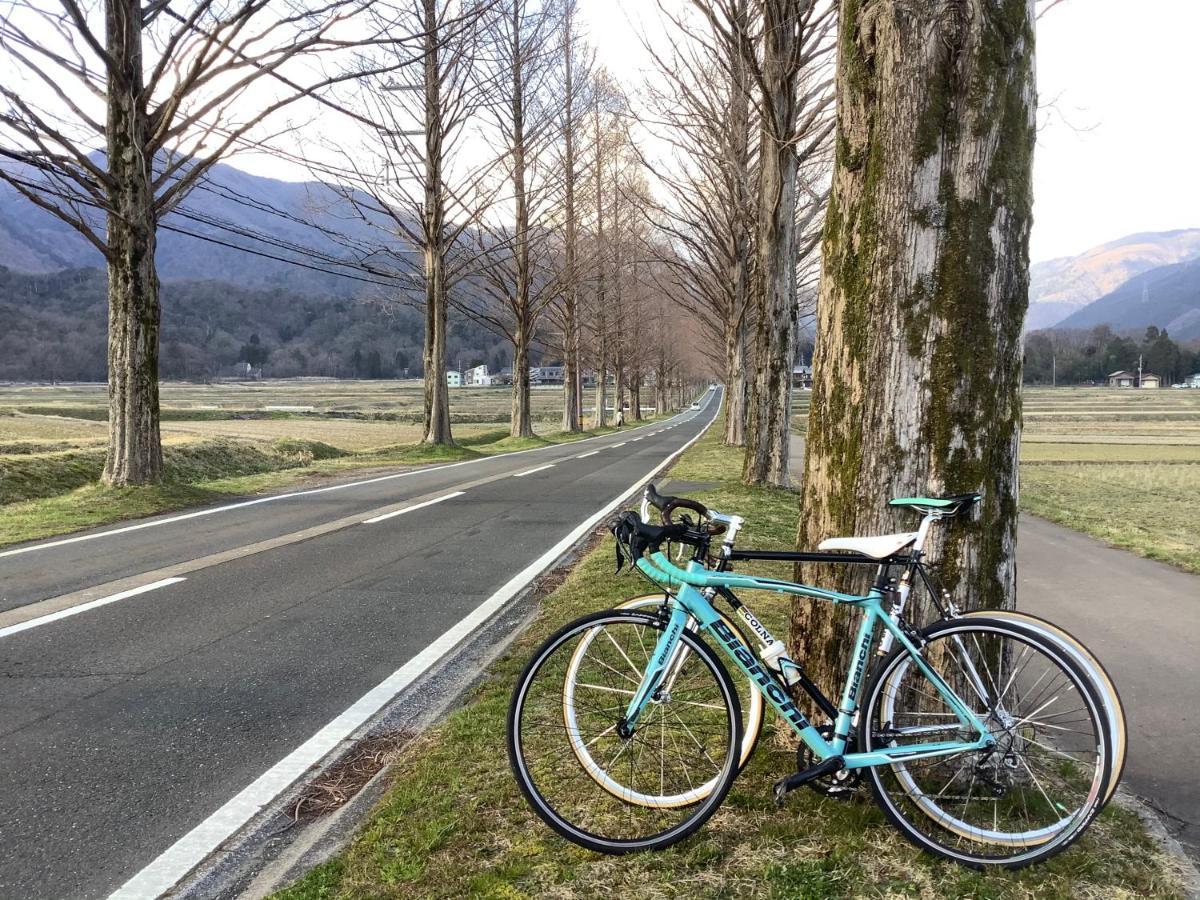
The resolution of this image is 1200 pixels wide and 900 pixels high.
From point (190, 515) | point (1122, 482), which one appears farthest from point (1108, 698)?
point (1122, 482)

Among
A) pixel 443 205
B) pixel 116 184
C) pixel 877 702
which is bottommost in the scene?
pixel 877 702

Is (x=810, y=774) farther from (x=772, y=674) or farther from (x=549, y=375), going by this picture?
(x=549, y=375)

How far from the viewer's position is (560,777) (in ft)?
9.80

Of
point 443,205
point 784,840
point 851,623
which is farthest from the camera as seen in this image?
point 443,205

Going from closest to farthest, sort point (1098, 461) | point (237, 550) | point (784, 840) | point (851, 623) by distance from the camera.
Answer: point (784, 840) < point (851, 623) < point (237, 550) < point (1098, 461)

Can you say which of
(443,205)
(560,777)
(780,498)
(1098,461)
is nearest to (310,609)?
(560,777)

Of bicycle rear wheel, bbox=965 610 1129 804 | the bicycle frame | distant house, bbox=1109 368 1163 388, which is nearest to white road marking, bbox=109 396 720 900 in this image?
the bicycle frame

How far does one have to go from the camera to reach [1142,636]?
5.62 metres

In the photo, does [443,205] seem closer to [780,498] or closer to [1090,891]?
[780,498]

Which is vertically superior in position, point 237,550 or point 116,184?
point 116,184

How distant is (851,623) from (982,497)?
27.1 inches

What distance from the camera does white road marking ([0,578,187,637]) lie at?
5.11 m

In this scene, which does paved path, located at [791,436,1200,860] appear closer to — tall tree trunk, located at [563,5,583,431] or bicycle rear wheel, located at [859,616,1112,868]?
bicycle rear wheel, located at [859,616,1112,868]

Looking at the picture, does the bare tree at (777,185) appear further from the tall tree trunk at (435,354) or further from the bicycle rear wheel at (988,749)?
the tall tree trunk at (435,354)
